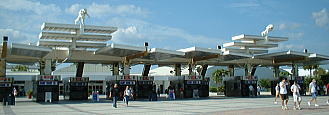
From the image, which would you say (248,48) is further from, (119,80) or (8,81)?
(8,81)

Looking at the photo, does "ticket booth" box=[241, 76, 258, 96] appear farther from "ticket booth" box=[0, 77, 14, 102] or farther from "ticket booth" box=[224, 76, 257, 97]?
"ticket booth" box=[0, 77, 14, 102]

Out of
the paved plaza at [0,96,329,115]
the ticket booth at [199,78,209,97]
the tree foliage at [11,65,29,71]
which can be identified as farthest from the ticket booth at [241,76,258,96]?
the tree foliage at [11,65,29,71]

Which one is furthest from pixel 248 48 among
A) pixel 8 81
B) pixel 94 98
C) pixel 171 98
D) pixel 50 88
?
pixel 8 81

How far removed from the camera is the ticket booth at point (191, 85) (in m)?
33.2

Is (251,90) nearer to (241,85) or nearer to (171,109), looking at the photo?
(241,85)

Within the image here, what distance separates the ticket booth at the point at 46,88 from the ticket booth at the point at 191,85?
465 inches

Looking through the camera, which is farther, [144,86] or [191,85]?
[191,85]

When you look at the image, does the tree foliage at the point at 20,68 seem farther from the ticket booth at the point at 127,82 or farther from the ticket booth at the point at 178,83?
the ticket booth at the point at 127,82

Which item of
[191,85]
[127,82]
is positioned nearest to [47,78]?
[127,82]

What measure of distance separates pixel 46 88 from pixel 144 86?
8.67m

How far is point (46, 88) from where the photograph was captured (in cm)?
2855

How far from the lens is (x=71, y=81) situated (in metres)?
32.1

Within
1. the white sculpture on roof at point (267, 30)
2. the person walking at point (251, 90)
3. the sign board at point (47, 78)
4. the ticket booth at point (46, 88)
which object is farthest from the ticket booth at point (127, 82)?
the white sculpture on roof at point (267, 30)

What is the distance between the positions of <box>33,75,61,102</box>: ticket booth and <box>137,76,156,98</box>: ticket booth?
23.9 feet
